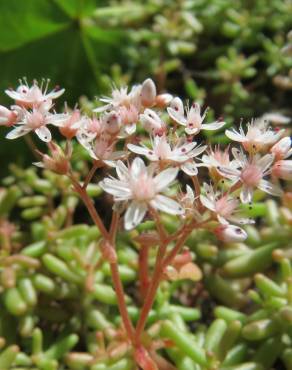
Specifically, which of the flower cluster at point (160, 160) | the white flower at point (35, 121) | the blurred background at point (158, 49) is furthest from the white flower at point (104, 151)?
the blurred background at point (158, 49)

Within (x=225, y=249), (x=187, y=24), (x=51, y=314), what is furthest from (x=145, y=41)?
(x=51, y=314)

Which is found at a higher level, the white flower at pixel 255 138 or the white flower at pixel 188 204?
the white flower at pixel 255 138

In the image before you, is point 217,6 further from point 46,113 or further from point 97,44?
point 46,113

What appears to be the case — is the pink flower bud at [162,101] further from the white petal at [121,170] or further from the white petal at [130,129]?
the white petal at [121,170]

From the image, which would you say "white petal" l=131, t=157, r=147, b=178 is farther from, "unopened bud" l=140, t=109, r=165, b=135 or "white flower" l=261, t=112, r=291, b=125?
"white flower" l=261, t=112, r=291, b=125

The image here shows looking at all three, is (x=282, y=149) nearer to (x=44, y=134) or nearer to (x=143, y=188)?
(x=143, y=188)
